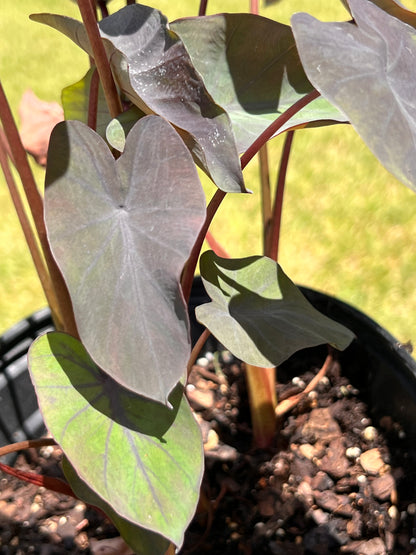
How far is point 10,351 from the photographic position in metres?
0.95

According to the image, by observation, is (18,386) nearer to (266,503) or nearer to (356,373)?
(266,503)

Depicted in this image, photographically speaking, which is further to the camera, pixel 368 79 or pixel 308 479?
pixel 308 479

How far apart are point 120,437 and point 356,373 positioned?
547 millimetres

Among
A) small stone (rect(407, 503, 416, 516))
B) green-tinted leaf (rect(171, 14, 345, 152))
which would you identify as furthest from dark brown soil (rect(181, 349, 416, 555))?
green-tinted leaf (rect(171, 14, 345, 152))

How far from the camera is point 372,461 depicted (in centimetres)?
90

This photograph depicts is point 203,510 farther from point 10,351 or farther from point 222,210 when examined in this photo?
point 222,210

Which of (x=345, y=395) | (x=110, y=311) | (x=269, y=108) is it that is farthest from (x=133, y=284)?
(x=345, y=395)

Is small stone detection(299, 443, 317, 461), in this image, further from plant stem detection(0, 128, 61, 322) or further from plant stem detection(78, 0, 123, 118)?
plant stem detection(78, 0, 123, 118)

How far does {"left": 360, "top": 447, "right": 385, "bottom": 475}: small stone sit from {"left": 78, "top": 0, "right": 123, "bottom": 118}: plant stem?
603 millimetres

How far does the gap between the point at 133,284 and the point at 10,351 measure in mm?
514

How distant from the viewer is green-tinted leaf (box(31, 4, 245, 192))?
553mm

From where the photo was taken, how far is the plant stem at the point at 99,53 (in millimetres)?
533

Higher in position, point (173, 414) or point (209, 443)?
point (173, 414)

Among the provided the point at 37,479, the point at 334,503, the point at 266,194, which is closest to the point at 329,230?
the point at 266,194
